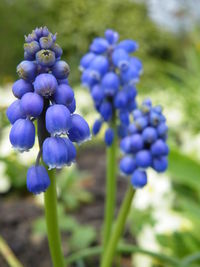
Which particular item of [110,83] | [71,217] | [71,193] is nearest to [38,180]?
[110,83]

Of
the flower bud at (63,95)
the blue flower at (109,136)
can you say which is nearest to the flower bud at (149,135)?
the blue flower at (109,136)

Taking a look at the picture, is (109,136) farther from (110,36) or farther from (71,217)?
(71,217)

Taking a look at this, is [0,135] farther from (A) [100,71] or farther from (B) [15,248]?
(A) [100,71]

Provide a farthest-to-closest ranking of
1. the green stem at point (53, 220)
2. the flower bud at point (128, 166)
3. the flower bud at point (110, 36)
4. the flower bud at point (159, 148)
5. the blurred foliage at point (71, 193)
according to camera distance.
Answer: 1. the blurred foliage at point (71, 193)
2. the flower bud at point (110, 36)
3. the flower bud at point (128, 166)
4. the flower bud at point (159, 148)
5. the green stem at point (53, 220)

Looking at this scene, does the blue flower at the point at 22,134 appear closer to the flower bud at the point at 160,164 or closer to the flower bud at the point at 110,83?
the flower bud at the point at 160,164

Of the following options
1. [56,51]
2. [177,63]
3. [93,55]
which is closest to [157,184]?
[93,55]

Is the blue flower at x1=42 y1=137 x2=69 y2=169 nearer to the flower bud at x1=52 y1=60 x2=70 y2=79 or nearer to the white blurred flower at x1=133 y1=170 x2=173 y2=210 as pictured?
the flower bud at x1=52 y1=60 x2=70 y2=79
